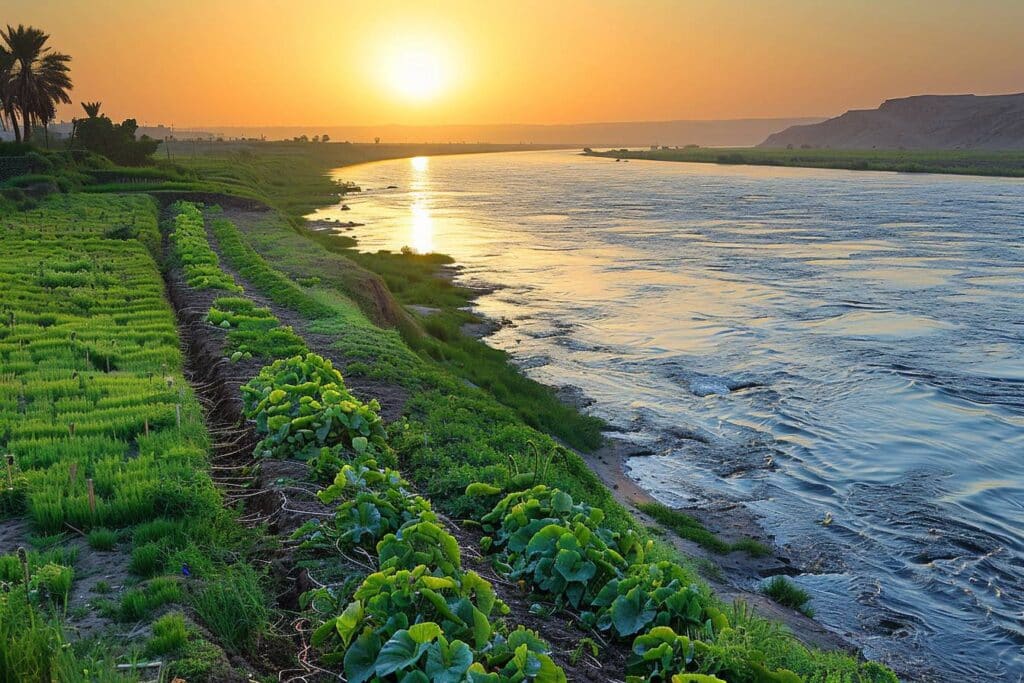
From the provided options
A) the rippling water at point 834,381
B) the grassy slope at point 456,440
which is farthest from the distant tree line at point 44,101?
the grassy slope at point 456,440

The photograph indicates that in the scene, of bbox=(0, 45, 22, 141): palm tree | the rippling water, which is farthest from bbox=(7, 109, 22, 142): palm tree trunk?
the rippling water

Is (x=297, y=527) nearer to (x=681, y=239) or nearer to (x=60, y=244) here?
(x=60, y=244)

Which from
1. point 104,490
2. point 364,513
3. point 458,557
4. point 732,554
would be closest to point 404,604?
point 458,557

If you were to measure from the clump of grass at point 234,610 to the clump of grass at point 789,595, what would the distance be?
8.07 m

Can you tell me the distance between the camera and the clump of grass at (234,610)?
5.74 meters

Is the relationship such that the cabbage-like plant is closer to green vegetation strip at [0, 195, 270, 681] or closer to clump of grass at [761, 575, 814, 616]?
green vegetation strip at [0, 195, 270, 681]

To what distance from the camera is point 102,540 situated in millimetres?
6930

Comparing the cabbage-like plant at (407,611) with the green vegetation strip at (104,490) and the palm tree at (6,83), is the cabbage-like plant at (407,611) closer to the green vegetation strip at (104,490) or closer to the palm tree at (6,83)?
the green vegetation strip at (104,490)

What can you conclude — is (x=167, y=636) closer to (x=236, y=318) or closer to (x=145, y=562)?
(x=145, y=562)

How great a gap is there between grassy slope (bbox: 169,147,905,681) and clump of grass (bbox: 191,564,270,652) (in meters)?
3.35

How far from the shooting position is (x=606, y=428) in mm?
18234

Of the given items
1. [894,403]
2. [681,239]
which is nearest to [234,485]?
[894,403]


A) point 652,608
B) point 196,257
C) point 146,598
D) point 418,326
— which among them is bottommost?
point 418,326

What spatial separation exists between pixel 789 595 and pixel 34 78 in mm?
60823
